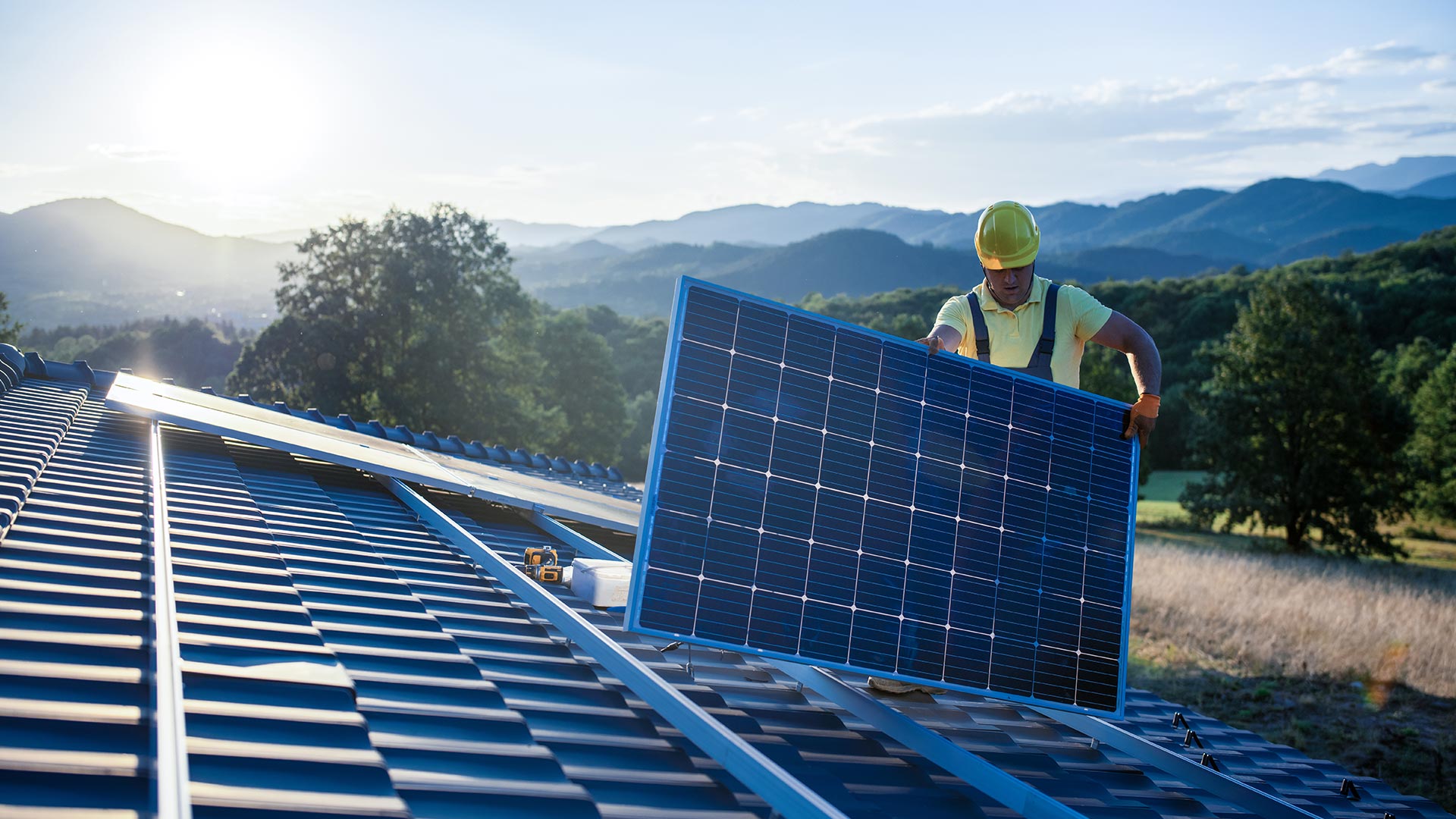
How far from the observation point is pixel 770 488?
209 inches

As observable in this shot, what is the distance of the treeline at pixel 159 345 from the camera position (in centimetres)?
7825

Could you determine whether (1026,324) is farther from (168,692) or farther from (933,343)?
(168,692)

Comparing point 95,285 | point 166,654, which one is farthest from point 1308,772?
point 95,285

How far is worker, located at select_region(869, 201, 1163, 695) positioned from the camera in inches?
264

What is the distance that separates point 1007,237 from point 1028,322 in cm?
65

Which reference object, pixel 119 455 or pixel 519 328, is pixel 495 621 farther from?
pixel 519 328

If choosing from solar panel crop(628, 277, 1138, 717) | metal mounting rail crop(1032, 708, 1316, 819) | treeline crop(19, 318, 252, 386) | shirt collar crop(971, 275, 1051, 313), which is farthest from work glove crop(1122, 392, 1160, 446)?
treeline crop(19, 318, 252, 386)

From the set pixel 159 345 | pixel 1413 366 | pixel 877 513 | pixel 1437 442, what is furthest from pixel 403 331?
pixel 1413 366

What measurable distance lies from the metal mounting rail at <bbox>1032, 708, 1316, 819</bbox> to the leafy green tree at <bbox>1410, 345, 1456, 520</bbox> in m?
57.7

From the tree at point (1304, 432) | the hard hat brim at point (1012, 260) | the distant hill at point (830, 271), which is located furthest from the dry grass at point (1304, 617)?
the distant hill at point (830, 271)

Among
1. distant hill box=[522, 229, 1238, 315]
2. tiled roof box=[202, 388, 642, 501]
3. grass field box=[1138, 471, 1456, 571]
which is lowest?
tiled roof box=[202, 388, 642, 501]

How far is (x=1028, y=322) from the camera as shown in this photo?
698 centimetres

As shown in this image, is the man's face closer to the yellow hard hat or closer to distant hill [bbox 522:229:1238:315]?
the yellow hard hat

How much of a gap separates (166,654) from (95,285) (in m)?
150
